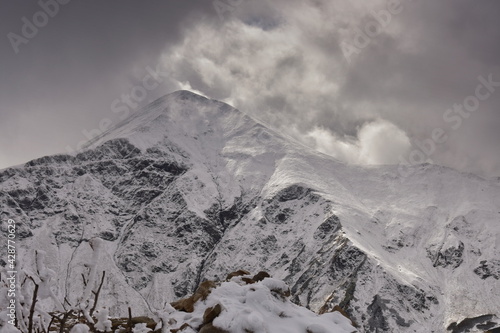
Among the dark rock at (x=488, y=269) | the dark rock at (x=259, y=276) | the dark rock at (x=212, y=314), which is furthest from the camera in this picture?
the dark rock at (x=488, y=269)

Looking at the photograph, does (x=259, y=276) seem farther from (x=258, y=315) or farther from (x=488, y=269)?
(x=488, y=269)

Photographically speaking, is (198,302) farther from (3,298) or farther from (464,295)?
(464,295)

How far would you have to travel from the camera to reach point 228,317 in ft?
36.5

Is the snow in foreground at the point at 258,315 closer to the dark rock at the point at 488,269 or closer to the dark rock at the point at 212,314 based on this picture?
the dark rock at the point at 212,314

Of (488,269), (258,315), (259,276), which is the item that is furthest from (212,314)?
(488,269)

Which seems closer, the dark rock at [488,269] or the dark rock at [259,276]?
the dark rock at [259,276]

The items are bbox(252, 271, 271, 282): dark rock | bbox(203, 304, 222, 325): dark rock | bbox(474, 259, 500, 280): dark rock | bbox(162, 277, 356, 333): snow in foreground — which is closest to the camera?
bbox(162, 277, 356, 333): snow in foreground

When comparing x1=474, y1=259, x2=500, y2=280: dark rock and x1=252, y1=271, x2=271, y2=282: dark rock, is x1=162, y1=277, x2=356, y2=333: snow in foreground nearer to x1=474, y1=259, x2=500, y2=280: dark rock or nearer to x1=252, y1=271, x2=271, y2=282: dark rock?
x1=252, y1=271, x2=271, y2=282: dark rock

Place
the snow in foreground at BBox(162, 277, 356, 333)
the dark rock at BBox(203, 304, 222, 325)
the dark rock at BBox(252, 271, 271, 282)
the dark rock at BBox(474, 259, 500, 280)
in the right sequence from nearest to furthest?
1. the snow in foreground at BBox(162, 277, 356, 333)
2. the dark rock at BBox(203, 304, 222, 325)
3. the dark rock at BBox(252, 271, 271, 282)
4. the dark rock at BBox(474, 259, 500, 280)

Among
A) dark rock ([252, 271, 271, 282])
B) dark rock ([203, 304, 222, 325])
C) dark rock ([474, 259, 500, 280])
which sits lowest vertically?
dark rock ([203, 304, 222, 325])

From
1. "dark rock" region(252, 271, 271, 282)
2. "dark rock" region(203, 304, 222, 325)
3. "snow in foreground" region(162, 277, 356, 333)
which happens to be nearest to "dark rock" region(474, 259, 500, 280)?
"dark rock" region(252, 271, 271, 282)

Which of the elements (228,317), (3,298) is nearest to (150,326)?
(228,317)

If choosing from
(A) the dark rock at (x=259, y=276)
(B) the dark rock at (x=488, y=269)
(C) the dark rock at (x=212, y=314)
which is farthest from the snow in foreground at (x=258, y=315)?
(B) the dark rock at (x=488, y=269)

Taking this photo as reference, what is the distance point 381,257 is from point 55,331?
182 m
